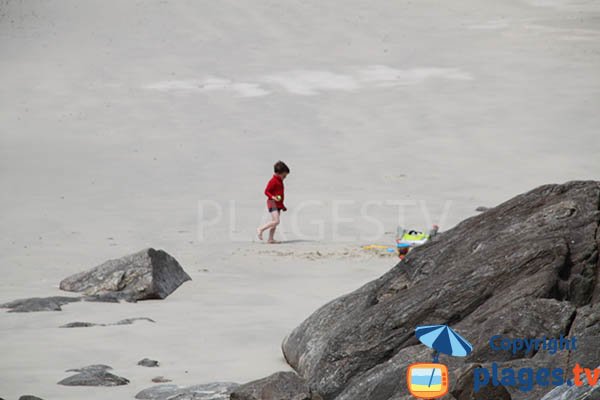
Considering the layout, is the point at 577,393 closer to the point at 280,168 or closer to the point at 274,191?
the point at 280,168

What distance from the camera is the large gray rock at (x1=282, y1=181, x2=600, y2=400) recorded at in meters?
7.19

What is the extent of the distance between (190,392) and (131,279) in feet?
16.9

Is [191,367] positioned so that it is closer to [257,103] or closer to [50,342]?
[50,342]

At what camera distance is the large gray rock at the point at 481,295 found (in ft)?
23.6

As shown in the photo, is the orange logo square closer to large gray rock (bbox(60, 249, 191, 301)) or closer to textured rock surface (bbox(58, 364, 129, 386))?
textured rock surface (bbox(58, 364, 129, 386))

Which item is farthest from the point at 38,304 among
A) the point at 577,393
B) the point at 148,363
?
the point at 577,393

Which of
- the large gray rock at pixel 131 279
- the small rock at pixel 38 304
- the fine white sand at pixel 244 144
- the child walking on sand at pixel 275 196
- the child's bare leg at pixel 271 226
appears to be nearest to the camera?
the fine white sand at pixel 244 144

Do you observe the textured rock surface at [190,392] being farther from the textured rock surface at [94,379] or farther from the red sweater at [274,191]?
the red sweater at [274,191]

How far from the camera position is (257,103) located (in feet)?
107

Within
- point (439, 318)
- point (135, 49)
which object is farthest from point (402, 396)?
point (135, 49)

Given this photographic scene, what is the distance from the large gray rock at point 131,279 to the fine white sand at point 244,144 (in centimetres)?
31

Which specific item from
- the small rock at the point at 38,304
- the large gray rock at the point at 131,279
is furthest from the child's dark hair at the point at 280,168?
the small rock at the point at 38,304

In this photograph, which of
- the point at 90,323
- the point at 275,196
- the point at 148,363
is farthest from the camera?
the point at 275,196

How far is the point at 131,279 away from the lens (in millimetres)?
13438
